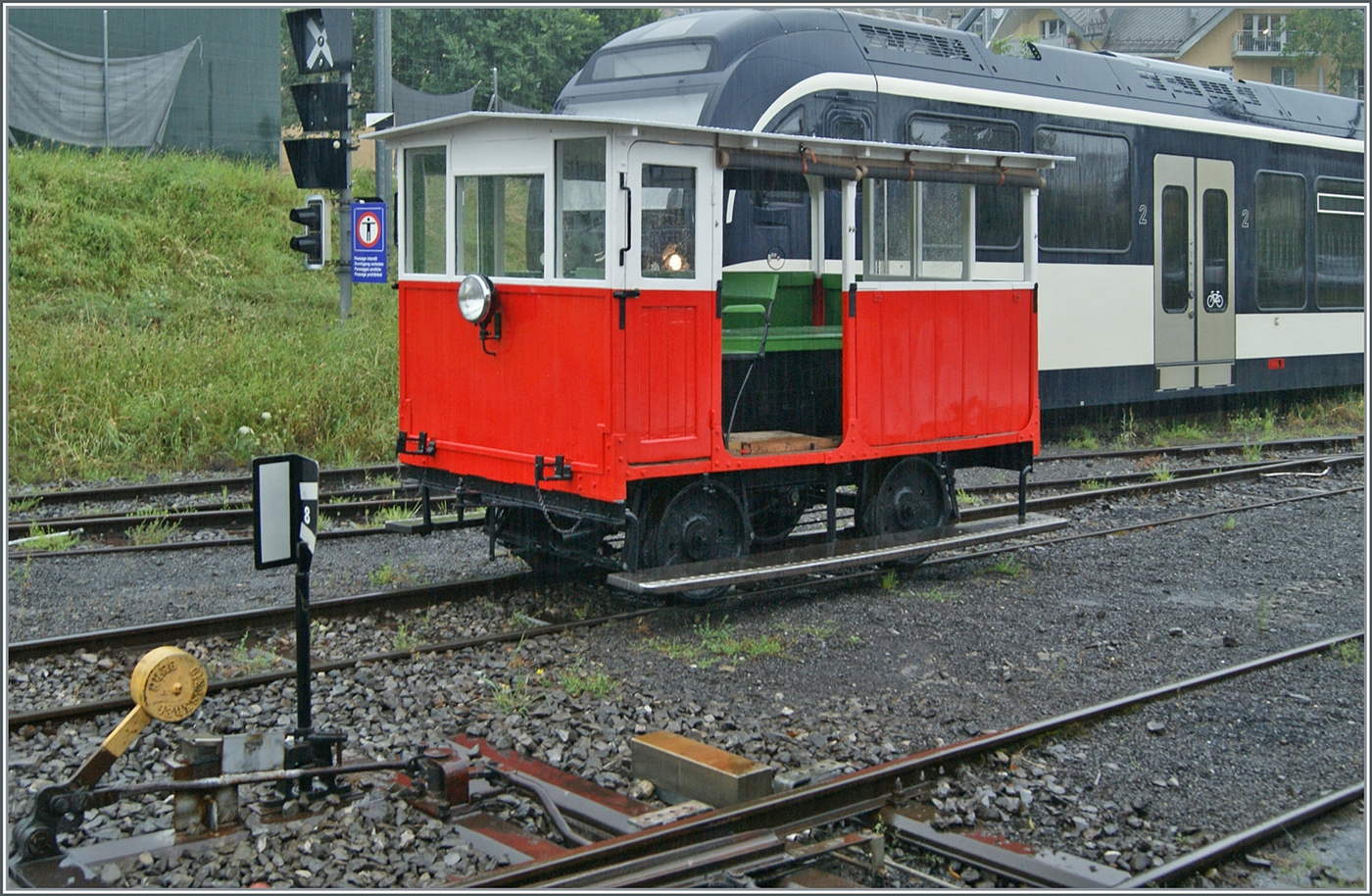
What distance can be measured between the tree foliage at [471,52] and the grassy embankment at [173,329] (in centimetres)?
1505

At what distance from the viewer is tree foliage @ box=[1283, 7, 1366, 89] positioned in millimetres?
55375

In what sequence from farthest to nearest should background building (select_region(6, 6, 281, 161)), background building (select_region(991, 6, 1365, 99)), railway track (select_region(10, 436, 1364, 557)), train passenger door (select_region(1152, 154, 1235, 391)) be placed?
1. background building (select_region(991, 6, 1365, 99))
2. background building (select_region(6, 6, 281, 161))
3. train passenger door (select_region(1152, 154, 1235, 391))
4. railway track (select_region(10, 436, 1364, 557))

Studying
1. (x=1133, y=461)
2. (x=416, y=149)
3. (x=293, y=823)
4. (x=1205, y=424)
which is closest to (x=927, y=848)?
(x=293, y=823)

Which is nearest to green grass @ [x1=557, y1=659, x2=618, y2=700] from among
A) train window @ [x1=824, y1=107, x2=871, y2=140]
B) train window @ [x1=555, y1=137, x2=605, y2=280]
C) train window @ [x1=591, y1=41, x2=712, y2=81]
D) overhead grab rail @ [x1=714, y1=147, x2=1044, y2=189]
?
train window @ [x1=555, y1=137, x2=605, y2=280]

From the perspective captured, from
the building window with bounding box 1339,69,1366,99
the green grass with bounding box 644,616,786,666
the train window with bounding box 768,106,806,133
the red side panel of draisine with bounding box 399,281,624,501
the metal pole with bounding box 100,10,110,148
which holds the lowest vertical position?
the green grass with bounding box 644,616,786,666

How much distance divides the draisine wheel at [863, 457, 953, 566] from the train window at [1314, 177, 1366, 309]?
977cm

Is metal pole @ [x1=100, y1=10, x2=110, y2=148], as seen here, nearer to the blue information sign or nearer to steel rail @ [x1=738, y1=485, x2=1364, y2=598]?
the blue information sign

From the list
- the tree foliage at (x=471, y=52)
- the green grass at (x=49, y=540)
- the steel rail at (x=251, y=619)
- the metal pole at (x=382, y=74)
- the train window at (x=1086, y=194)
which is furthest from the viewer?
the tree foliage at (x=471, y=52)

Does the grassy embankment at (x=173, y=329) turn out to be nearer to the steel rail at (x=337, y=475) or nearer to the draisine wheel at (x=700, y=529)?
the steel rail at (x=337, y=475)

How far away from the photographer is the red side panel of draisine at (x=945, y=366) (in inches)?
349

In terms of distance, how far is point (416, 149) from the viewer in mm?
8570

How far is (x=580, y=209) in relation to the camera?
25.1 feet

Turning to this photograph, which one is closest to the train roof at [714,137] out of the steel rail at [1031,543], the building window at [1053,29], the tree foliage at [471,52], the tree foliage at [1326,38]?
the steel rail at [1031,543]

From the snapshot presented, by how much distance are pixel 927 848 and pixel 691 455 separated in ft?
11.5
